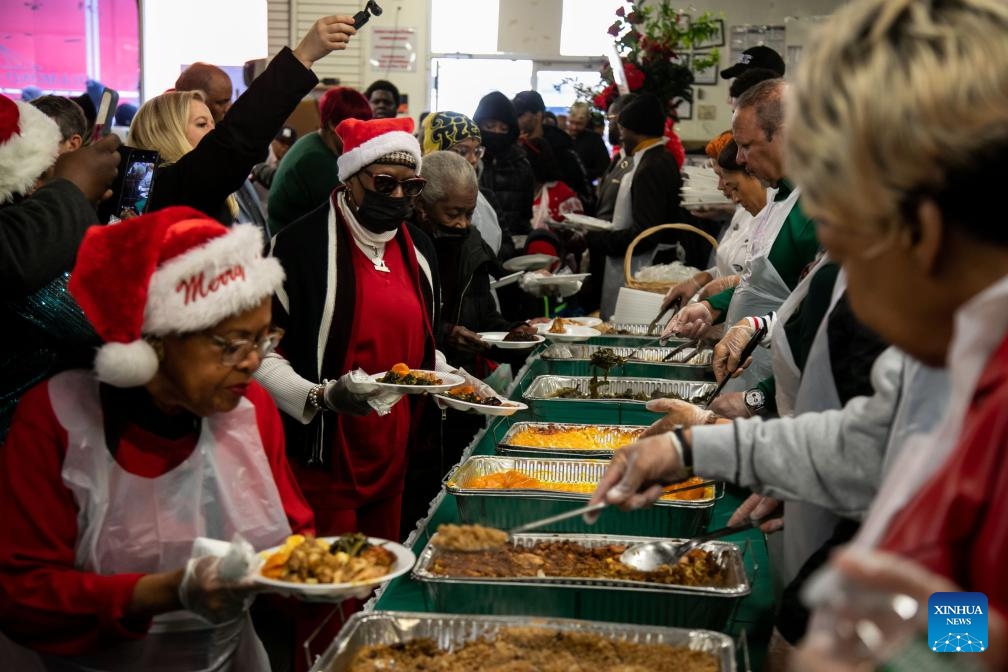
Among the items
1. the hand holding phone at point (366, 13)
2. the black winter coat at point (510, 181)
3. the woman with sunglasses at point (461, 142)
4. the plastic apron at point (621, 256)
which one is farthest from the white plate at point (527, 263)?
the hand holding phone at point (366, 13)

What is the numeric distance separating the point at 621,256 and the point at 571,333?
184cm

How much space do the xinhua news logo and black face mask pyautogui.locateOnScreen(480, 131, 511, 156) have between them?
501 centimetres

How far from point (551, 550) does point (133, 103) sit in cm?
728

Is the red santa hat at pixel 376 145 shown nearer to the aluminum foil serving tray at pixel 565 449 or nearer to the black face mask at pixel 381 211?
the black face mask at pixel 381 211

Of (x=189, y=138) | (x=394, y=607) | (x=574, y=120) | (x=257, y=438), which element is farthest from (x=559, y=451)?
(x=574, y=120)

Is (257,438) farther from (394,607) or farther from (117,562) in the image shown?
(394,607)

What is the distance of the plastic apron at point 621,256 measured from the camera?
18.2ft

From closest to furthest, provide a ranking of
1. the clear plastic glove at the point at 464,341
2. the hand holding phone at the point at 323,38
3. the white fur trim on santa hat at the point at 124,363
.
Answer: the white fur trim on santa hat at the point at 124,363, the hand holding phone at the point at 323,38, the clear plastic glove at the point at 464,341

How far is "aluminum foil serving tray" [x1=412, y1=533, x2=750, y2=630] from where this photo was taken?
1.64 metres

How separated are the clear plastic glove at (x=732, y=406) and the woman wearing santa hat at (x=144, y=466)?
3.54 feet

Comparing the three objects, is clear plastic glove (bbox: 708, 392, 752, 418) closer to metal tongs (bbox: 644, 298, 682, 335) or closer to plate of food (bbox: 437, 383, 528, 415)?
plate of food (bbox: 437, 383, 528, 415)

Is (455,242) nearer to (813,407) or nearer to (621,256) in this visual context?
(813,407)

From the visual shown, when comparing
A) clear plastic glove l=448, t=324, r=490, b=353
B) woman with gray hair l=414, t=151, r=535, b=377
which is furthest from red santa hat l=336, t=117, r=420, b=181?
clear plastic glove l=448, t=324, r=490, b=353

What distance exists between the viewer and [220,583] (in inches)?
51.5
